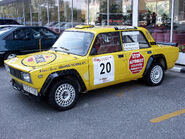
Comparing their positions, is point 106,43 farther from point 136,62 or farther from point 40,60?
point 40,60

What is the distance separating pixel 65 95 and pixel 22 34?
18.5ft

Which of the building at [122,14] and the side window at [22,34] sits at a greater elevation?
the building at [122,14]

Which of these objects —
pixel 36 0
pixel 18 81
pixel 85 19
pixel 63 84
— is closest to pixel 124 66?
pixel 63 84

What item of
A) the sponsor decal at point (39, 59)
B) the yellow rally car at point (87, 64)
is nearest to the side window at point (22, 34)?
the yellow rally car at point (87, 64)

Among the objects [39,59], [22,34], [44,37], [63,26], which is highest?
[63,26]

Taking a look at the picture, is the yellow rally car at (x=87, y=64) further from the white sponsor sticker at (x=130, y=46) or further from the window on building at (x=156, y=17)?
the window on building at (x=156, y=17)

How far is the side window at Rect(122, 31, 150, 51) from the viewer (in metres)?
5.60

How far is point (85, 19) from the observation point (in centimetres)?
1481

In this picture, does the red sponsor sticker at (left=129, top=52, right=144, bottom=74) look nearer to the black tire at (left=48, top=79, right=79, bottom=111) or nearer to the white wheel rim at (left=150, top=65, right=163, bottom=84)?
the white wheel rim at (left=150, top=65, right=163, bottom=84)

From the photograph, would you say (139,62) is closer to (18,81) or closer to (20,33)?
(18,81)

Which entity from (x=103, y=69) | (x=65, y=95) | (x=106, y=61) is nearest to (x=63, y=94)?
(x=65, y=95)

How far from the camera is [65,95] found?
4699 mm

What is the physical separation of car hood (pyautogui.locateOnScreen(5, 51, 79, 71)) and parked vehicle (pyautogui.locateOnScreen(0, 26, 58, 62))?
4.02m

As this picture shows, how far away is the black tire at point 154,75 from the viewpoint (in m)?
6.07
